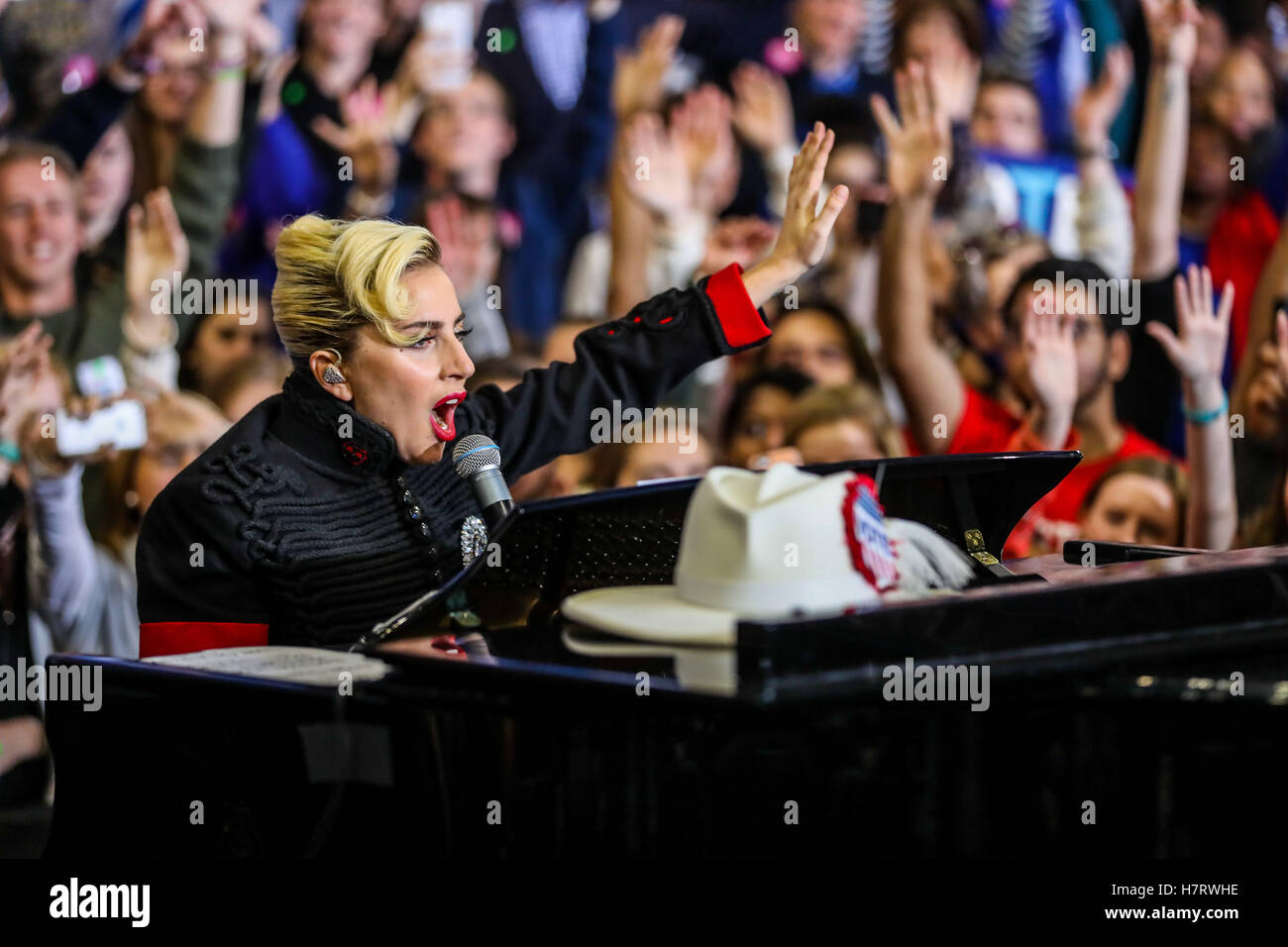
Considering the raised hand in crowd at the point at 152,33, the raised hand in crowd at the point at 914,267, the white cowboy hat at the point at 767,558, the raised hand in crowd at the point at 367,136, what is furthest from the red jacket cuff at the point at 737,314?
A: the raised hand in crowd at the point at 152,33

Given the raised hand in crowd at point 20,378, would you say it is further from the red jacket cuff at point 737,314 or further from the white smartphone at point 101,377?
the red jacket cuff at point 737,314

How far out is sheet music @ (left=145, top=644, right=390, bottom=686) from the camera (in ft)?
6.22

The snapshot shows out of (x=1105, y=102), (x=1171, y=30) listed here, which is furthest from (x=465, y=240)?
(x=1171, y=30)

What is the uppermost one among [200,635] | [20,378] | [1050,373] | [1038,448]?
[20,378]

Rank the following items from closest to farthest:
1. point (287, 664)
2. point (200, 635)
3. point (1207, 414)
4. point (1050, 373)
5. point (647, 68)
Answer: point (287, 664)
point (200, 635)
point (1207, 414)
point (1050, 373)
point (647, 68)

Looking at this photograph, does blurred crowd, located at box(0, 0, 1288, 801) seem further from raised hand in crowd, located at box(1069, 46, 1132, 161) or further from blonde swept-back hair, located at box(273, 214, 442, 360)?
blonde swept-back hair, located at box(273, 214, 442, 360)

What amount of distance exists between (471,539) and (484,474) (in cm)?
24

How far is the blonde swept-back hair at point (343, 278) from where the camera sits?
7.73 ft

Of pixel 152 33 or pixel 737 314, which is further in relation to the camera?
pixel 152 33

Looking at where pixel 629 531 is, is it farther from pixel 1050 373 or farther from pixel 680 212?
pixel 680 212

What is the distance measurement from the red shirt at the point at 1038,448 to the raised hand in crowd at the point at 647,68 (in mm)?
1560

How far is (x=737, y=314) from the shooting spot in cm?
271

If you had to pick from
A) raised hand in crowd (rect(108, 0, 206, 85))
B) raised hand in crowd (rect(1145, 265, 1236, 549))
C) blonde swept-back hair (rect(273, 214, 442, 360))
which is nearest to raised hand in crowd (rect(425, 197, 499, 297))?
raised hand in crowd (rect(108, 0, 206, 85))
